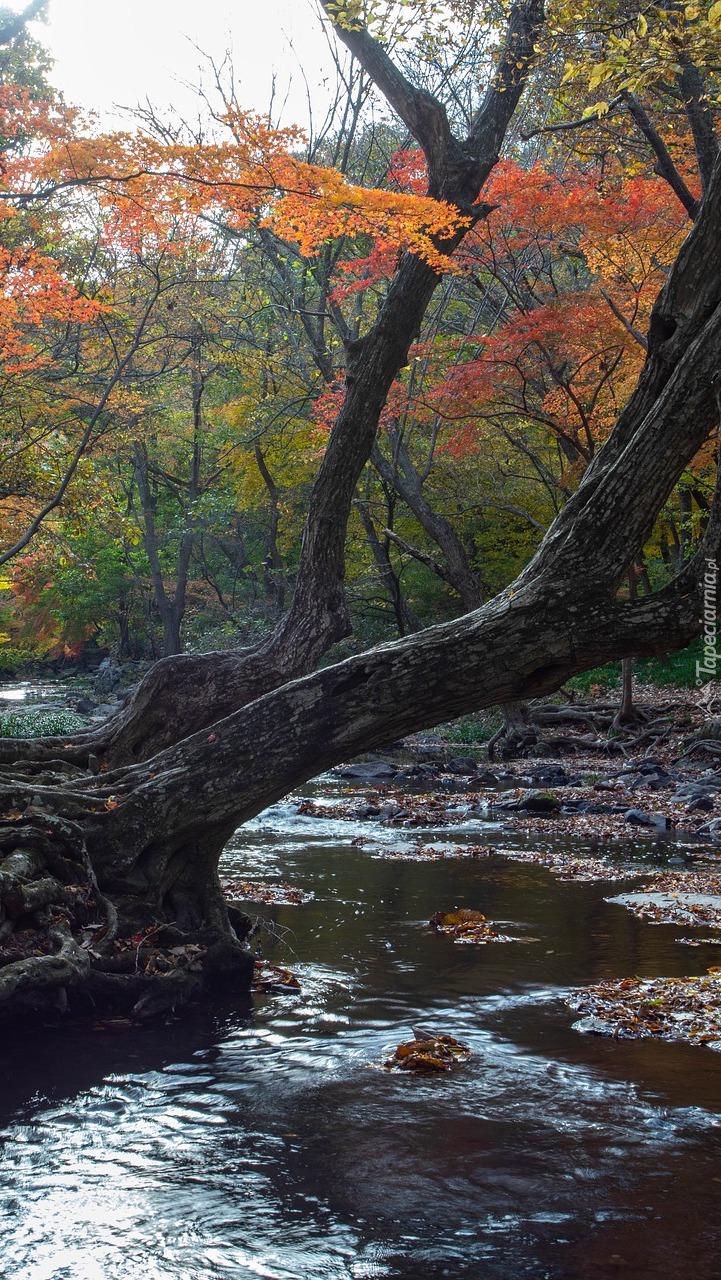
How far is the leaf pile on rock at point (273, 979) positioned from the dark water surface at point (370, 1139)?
125 millimetres

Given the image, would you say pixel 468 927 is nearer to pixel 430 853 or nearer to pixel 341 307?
pixel 430 853

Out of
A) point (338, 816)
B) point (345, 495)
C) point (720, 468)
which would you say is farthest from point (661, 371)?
point (338, 816)

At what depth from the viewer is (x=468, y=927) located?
7898 mm

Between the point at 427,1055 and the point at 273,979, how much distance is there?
1.67 m

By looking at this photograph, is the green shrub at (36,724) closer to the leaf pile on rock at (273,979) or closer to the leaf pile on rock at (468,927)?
the leaf pile on rock at (468,927)

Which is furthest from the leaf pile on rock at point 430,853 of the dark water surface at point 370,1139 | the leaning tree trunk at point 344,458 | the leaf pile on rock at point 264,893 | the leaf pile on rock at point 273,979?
the leaf pile on rock at point 273,979

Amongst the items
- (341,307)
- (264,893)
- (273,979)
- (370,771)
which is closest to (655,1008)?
(273,979)

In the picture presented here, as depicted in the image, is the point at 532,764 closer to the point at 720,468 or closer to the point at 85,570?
the point at 85,570

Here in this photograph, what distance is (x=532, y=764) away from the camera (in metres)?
18.4

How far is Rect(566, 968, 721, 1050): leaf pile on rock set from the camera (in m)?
5.63

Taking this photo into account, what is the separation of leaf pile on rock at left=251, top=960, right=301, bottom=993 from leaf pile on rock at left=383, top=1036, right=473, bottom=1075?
48.8 inches

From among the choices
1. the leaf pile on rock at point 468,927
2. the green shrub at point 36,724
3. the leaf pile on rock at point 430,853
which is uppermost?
the green shrub at point 36,724

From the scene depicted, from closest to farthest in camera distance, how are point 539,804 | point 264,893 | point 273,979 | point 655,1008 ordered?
point 655,1008 → point 273,979 → point 264,893 → point 539,804

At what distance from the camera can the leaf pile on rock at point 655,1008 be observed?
5.63 meters
